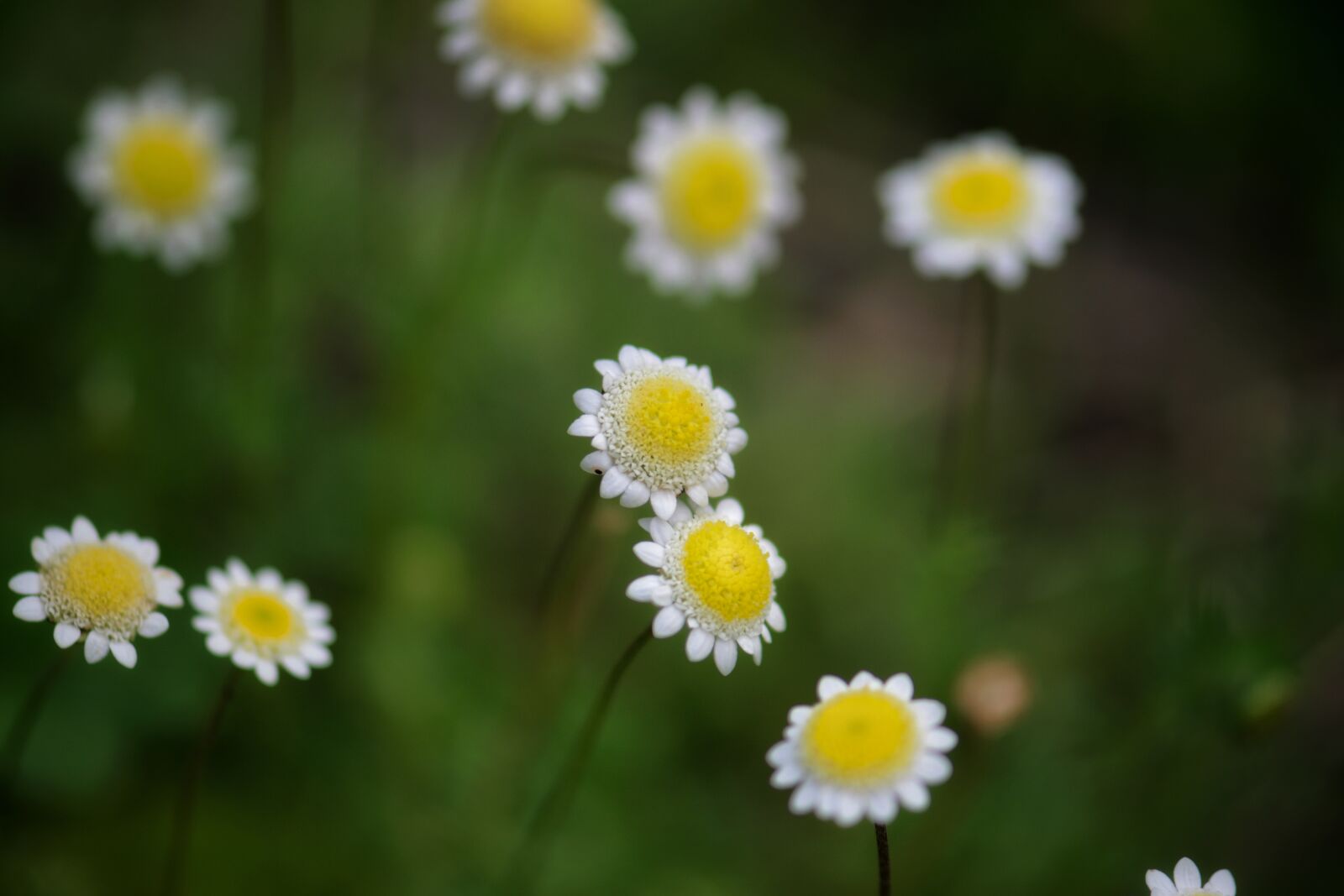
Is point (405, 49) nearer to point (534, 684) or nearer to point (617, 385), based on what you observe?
point (534, 684)

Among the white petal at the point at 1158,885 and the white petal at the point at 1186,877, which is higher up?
the white petal at the point at 1186,877

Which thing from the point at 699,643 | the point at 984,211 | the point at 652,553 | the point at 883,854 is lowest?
the point at 883,854

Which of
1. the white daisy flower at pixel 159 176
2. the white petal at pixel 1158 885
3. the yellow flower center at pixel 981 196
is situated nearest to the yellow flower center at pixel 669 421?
the white petal at pixel 1158 885

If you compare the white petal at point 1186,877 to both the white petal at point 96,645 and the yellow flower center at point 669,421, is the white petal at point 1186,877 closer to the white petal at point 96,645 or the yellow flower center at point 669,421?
the yellow flower center at point 669,421

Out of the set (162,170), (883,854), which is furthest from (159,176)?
(883,854)

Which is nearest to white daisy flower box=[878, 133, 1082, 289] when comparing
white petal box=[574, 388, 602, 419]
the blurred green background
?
the blurred green background

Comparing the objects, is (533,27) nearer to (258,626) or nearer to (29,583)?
(258,626)

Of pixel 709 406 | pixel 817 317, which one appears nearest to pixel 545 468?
pixel 817 317
